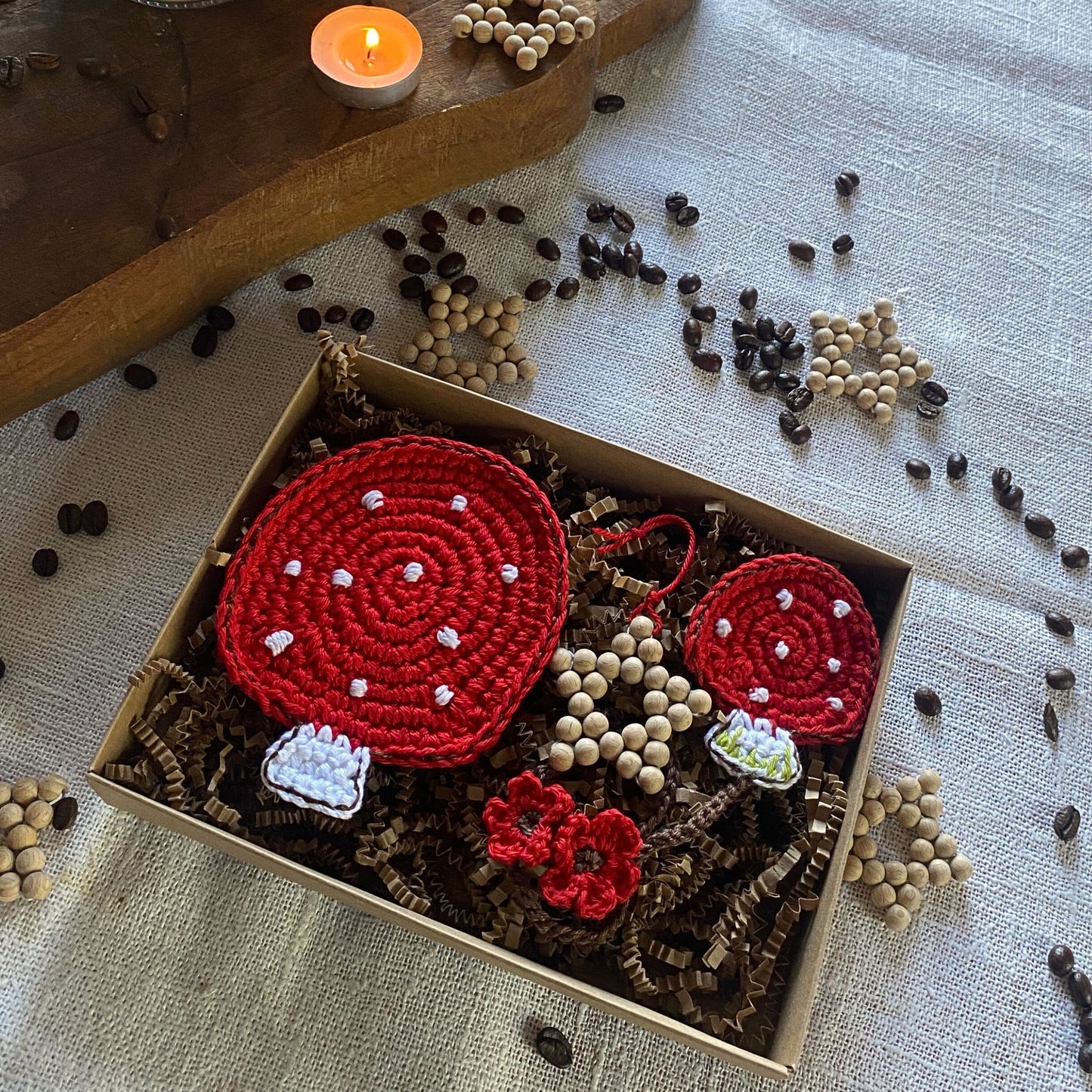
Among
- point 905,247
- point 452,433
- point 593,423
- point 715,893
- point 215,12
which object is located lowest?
point 715,893

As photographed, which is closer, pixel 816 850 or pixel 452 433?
pixel 816 850

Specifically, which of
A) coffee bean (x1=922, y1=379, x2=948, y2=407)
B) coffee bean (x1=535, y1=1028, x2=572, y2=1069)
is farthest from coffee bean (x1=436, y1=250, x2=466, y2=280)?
coffee bean (x1=535, y1=1028, x2=572, y2=1069)

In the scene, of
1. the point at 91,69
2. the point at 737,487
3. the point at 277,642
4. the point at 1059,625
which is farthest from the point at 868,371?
the point at 91,69

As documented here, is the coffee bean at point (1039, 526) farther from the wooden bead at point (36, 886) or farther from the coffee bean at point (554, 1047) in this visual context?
the wooden bead at point (36, 886)

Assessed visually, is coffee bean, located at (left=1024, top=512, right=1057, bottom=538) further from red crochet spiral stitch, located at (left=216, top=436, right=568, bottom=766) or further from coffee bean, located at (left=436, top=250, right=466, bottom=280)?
coffee bean, located at (left=436, top=250, right=466, bottom=280)

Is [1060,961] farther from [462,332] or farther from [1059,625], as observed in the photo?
[462,332]

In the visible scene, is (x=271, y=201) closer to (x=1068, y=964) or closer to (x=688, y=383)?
(x=688, y=383)

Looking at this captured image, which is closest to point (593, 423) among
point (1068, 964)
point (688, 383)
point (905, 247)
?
point (688, 383)
